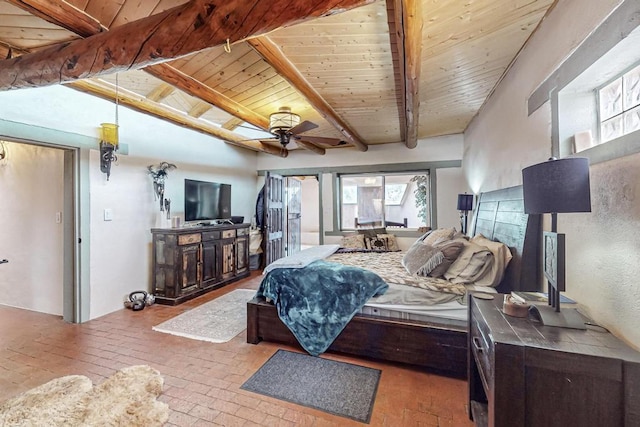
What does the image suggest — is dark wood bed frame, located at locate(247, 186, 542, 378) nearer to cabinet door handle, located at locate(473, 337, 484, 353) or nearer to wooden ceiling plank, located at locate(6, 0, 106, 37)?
cabinet door handle, located at locate(473, 337, 484, 353)

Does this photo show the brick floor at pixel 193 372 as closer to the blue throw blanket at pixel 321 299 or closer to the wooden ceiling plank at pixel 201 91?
the blue throw blanket at pixel 321 299

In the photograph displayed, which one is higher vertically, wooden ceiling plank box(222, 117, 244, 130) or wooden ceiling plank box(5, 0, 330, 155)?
wooden ceiling plank box(222, 117, 244, 130)

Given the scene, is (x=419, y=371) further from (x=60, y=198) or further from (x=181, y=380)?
(x=60, y=198)

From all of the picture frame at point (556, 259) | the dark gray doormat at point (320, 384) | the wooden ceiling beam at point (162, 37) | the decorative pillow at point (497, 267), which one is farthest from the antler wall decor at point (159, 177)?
the picture frame at point (556, 259)

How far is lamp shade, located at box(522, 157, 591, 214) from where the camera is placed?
3.86 ft

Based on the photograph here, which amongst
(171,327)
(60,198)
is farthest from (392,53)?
(60,198)

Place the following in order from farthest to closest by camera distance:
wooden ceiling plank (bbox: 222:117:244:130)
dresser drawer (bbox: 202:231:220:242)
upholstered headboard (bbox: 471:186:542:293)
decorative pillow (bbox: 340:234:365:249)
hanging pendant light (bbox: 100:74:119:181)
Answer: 1. decorative pillow (bbox: 340:234:365:249)
2. wooden ceiling plank (bbox: 222:117:244:130)
3. dresser drawer (bbox: 202:231:220:242)
4. hanging pendant light (bbox: 100:74:119:181)
5. upholstered headboard (bbox: 471:186:542:293)

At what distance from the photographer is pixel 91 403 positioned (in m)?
1.83

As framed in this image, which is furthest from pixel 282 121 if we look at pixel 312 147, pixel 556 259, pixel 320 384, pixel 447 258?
pixel 556 259

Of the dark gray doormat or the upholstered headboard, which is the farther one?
the upholstered headboard

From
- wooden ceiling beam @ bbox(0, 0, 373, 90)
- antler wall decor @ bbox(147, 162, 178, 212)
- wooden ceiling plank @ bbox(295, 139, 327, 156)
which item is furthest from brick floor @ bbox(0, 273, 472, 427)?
wooden ceiling plank @ bbox(295, 139, 327, 156)

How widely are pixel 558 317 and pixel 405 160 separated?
4.53 meters

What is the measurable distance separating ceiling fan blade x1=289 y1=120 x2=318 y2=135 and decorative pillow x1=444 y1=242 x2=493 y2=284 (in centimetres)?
199

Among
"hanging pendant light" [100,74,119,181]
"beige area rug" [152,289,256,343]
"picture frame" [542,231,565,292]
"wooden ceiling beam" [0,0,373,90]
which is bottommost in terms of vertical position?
"beige area rug" [152,289,256,343]
